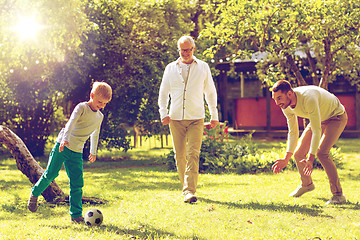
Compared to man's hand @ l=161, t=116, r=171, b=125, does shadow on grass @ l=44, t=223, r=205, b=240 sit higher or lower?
lower

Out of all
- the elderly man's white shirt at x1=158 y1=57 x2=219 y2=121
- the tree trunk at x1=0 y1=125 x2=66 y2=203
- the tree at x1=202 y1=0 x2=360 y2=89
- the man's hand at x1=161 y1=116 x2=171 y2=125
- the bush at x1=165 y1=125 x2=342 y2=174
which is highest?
the tree at x1=202 y1=0 x2=360 y2=89

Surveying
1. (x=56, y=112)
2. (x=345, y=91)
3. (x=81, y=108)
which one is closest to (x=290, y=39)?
(x=81, y=108)

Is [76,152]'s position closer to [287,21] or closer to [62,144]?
[62,144]

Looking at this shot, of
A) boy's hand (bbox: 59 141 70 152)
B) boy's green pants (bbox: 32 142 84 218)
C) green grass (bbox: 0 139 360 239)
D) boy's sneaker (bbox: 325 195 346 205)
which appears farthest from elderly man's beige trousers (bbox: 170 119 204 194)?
boy's hand (bbox: 59 141 70 152)

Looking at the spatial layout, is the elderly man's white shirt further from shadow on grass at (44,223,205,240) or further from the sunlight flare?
the sunlight flare

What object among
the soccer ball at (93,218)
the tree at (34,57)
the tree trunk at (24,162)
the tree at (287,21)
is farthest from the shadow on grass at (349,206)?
the tree at (34,57)

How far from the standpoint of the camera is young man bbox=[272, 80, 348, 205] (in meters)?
6.06

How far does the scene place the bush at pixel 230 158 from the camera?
447 inches

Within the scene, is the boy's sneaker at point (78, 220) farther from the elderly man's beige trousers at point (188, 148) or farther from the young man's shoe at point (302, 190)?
the young man's shoe at point (302, 190)

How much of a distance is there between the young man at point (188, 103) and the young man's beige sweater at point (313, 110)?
1.21 metres

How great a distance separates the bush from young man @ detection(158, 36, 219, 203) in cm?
438

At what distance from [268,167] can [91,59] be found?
6488mm

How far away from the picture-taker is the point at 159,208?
647 centimetres

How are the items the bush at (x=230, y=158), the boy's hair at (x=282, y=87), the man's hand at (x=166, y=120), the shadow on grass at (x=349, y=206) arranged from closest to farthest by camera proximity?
1. the boy's hair at (x=282, y=87)
2. the shadow on grass at (x=349, y=206)
3. the man's hand at (x=166, y=120)
4. the bush at (x=230, y=158)
